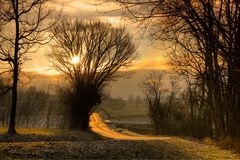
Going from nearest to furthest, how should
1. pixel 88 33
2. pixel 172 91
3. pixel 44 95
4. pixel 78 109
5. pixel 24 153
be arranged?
1. pixel 24 153
2. pixel 78 109
3. pixel 88 33
4. pixel 172 91
5. pixel 44 95

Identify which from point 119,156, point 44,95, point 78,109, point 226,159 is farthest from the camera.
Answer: point 44,95

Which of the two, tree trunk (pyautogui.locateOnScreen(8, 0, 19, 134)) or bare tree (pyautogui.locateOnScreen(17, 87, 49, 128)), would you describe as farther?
bare tree (pyautogui.locateOnScreen(17, 87, 49, 128))

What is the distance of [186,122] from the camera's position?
56.8 metres

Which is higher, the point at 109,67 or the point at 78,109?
the point at 109,67

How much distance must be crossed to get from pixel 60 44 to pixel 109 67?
23.9 ft

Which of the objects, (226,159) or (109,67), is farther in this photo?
(109,67)

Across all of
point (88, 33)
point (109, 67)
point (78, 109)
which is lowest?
point (78, 109)

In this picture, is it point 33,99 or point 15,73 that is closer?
point 15,73

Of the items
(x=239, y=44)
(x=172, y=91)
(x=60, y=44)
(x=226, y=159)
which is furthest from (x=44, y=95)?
(x=239, y=44)

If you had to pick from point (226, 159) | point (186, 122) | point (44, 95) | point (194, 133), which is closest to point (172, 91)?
point (186, 122)

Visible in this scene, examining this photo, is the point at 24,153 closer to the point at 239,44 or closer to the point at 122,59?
the point at 239,44

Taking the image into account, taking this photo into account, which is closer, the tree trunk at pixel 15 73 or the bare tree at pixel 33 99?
the tree trunk at pixel 15 73

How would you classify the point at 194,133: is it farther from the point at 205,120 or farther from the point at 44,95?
the point at 44,95

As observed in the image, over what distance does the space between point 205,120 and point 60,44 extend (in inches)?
847
